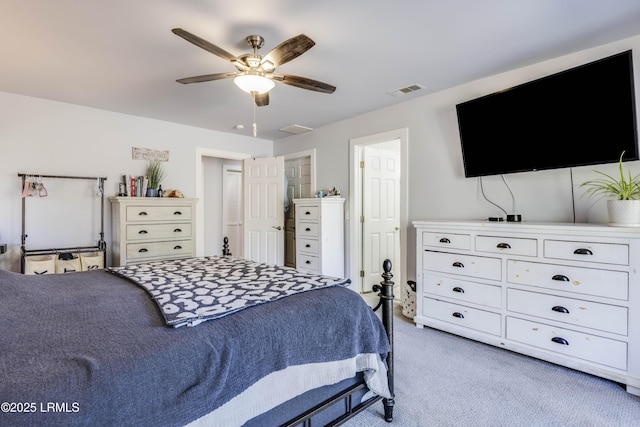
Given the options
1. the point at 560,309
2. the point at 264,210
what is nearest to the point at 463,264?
the point at 560,309

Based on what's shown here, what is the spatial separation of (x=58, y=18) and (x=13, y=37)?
1.74 ft

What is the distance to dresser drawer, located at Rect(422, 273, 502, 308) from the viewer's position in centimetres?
263

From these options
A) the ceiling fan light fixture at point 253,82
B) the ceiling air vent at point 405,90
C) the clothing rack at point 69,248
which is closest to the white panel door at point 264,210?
the clothing rack at point 69,248

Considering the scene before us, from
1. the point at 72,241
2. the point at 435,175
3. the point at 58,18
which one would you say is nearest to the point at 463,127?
the point at 435,175

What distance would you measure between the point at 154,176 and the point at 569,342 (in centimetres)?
459

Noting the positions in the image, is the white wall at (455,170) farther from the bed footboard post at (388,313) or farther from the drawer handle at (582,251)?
the bed footboard post at (388,313)

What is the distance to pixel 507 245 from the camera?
2555mm

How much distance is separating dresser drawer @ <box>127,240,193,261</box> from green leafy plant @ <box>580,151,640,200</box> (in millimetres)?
4173

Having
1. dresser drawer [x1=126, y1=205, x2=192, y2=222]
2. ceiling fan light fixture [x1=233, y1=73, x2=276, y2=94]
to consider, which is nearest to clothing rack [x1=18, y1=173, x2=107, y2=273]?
dresser drawer [x1=126, y1=205, x2=192, y2=222]

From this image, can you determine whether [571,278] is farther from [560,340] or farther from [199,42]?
[199,42]

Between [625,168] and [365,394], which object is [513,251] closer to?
[625,168]

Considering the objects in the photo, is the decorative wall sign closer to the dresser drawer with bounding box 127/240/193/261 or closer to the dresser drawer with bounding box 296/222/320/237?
the dresser drawer with bounding box 127/240/193/261

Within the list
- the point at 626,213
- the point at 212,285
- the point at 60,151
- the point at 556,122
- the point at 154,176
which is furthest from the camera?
the point at 154,176

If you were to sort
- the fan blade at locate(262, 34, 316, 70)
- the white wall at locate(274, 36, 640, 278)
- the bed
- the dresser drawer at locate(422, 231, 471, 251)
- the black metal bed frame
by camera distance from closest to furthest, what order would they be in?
the bed, the black metal bed frame, the fan blade at locate(262, 34, 316, 70), the white wall at locate(274, 36, 640, 278), the dresser drawer at locate(422, 231, 471, 251)
